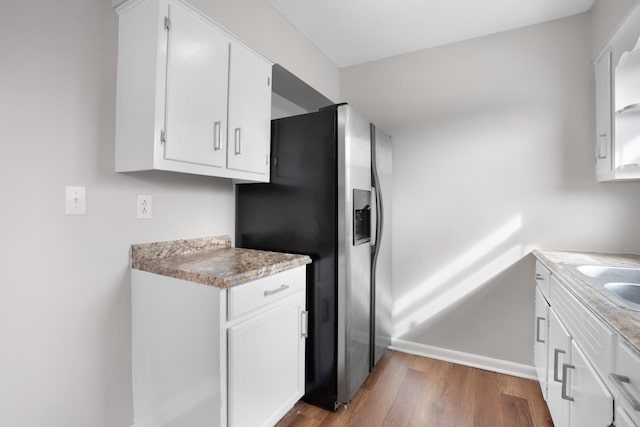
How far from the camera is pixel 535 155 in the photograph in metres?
2.18

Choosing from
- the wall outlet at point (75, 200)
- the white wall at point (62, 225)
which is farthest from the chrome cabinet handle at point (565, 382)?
the wall outlet at point (75, 200)

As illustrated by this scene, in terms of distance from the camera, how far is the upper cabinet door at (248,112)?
1.60m

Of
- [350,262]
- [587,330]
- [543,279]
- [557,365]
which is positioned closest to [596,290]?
[587,330]

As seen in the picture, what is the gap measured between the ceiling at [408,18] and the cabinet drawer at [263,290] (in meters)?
1.78

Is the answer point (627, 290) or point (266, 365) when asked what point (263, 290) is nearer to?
point (266, 365)

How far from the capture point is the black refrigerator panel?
5.84ft

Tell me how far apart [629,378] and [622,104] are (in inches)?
62.6

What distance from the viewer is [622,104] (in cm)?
164

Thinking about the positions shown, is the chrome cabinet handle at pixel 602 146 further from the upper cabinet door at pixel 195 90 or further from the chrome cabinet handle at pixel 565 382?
the upper cabinet door at pixel 195 90

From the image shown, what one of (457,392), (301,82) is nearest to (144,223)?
(301,82)

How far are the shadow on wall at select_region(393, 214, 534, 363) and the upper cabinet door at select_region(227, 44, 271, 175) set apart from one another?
1676mm

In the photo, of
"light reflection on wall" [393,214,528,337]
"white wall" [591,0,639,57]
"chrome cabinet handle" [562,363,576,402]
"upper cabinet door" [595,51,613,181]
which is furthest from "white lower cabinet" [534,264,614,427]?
"white wall" [591,0,639,57]

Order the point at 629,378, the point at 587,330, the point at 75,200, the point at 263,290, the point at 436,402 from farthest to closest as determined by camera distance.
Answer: the point at 436,402 → the point at 263,290 → the point at 75,200 → the point at 587,330 → the point at 629,378

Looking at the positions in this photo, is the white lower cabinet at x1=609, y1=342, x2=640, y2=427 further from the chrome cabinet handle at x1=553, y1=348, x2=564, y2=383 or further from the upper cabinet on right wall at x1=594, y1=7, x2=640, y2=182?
the upper cabinet on right wall at x1=594, y1=7, x2=640, y2=182
